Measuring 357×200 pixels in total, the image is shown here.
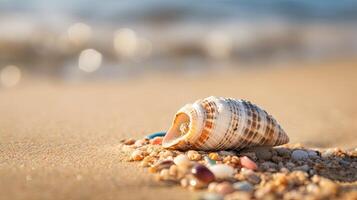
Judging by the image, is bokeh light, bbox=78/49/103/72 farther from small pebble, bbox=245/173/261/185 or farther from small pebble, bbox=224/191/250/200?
small pebble, bbox=224/191/250/200

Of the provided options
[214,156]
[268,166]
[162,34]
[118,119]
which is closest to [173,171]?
[214,156]

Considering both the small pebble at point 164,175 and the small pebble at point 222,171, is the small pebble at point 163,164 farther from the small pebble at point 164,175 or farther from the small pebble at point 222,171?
the small pebble at point 222,171

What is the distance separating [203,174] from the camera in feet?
8.11

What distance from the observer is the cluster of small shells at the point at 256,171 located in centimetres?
236

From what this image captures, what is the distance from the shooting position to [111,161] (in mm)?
2916

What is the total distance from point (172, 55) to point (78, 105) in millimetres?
3511

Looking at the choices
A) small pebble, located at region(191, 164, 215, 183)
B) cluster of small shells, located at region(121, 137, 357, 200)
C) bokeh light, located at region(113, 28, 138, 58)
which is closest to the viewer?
cluster of small shells, located at region(121, 137, 357, 200)

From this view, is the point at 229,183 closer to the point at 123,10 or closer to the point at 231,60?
the point at 231,60

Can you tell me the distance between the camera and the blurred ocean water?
7.98 metres

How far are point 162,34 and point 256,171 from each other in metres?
7.04

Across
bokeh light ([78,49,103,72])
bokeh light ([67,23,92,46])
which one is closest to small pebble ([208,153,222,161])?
bokeh light ([78,49,103,72])

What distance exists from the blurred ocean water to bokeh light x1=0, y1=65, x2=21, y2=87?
0.15 m

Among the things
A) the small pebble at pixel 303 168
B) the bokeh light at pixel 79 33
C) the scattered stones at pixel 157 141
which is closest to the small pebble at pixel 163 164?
the scattered stones at pixel 157 141

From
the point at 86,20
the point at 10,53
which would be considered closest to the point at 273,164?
the point at 10,53
